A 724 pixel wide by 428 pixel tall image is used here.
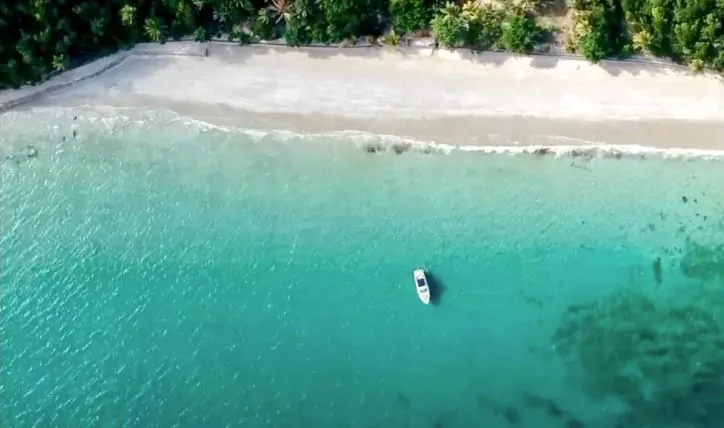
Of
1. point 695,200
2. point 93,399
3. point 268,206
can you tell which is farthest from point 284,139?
point 695,200

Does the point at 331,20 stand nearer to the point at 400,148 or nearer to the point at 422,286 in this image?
the point at 400,148

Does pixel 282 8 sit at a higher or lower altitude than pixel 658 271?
higher

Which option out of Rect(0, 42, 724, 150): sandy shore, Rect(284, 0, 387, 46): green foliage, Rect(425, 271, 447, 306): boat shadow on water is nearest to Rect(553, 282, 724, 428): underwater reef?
Rect(425, 271, 447, 306): boat shadow on water

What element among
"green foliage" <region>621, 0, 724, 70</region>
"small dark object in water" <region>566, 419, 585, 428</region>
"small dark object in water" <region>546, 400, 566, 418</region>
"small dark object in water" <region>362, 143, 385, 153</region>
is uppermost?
"green foliage" <region>621, 0, 724, 70</region>

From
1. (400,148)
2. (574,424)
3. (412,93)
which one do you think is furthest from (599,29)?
(574,424)

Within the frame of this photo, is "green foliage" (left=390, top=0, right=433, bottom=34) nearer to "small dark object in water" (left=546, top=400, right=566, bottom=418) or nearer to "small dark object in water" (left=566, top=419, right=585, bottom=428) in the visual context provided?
"small dark object in water" (left=546, top=400, right=566, bottom=418)
